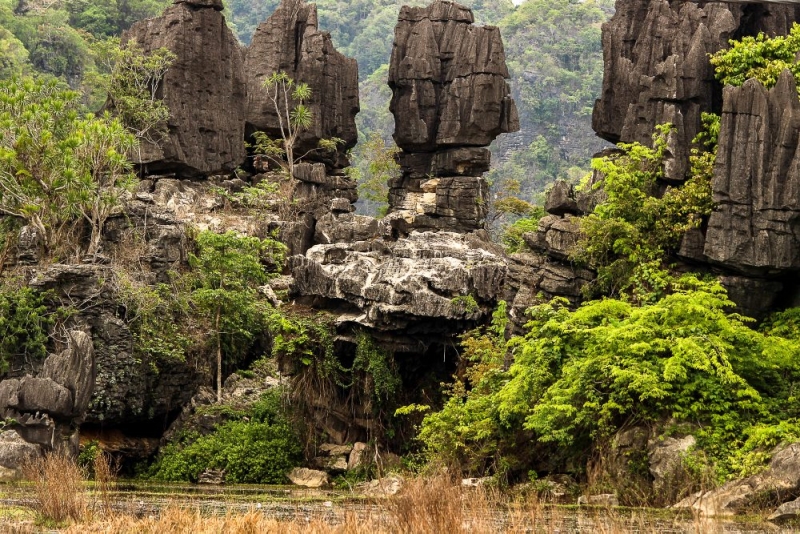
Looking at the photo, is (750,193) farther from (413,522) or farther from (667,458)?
(413,522)

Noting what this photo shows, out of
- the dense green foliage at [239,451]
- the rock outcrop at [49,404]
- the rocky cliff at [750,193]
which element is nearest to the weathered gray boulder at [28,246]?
the rock outcrop at [49,404]

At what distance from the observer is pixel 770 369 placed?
1953 cm

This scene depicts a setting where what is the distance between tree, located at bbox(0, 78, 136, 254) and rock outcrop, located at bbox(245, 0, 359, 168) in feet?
40.7

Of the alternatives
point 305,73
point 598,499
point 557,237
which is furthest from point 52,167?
point 598,499

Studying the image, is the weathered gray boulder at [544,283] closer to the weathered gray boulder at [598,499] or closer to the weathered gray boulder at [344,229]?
the weathered gray boulder at [598,499]

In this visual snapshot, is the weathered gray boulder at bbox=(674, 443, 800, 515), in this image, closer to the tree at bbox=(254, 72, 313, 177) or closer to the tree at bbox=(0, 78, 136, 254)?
the tree at bbox=(0, 78, 136, 254)

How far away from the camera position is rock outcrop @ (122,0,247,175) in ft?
126

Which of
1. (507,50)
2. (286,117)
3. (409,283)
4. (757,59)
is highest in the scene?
(507,50)

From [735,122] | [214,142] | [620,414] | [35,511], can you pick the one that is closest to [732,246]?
[735,122]

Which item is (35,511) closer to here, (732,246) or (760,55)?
(732,246)

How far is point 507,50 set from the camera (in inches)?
3401

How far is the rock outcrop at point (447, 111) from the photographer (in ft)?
133

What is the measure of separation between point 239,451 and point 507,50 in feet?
208

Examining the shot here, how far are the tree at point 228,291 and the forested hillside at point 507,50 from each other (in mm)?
28725
